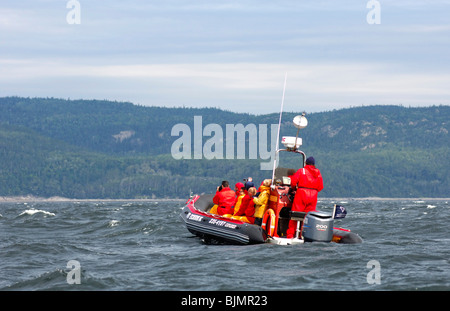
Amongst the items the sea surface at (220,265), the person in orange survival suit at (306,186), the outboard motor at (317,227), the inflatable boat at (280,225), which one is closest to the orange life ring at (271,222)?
the inflatable boat at (280,225)

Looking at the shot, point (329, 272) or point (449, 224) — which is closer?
point (329, 272)

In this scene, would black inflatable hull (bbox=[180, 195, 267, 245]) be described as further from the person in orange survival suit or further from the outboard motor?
the outboard motor

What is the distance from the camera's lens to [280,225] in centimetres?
2089

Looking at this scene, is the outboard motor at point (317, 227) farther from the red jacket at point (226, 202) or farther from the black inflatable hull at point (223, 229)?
the red jacket at point (226, 202)

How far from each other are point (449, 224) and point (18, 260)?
56.7ft

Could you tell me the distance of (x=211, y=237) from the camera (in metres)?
21.5

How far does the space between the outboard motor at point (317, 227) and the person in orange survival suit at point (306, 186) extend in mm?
617

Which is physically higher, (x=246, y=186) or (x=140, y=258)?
(x=246, y=186)

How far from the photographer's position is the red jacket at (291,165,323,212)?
19828 millimetres

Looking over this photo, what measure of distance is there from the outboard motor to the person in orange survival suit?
2.02ft

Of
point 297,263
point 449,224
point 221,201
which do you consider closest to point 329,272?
point 297,263

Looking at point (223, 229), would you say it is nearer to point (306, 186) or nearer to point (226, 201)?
point (226, 201)
